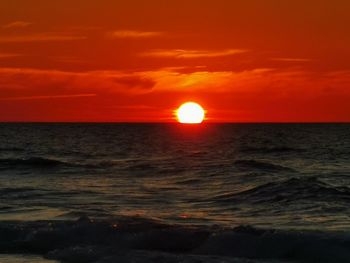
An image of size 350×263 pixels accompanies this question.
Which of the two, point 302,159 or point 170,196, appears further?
point 302,159

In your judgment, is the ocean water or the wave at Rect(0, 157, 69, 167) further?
the wave at Rect(0, 157, 69, 167)

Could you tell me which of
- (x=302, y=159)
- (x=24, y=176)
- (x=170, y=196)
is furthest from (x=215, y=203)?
(x=302, y=159)

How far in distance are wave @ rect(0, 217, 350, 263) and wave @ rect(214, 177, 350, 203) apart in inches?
264

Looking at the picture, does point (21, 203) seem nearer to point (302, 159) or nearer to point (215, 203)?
point (215, 203)


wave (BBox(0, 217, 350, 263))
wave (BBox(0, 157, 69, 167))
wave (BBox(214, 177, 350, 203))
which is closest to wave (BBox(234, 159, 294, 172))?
wave (BBox(214, 177, 350, 203))

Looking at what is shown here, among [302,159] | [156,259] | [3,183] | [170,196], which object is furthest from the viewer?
[302,159]

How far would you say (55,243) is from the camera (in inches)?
648

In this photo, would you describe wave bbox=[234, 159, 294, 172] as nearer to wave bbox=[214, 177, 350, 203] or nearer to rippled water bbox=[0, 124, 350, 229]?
rippled water bbox=[0, 124, 350, 229]

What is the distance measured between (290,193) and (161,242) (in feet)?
32.7

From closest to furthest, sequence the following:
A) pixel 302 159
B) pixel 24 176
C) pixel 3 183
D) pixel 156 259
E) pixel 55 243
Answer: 1. pixel 156 259
2. pixel 55 243
3. pixel 3 183
4. pixel 24 176
5. pixel 302 159

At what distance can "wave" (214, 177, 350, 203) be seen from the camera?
78.6ft

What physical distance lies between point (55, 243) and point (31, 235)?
2.66 ft

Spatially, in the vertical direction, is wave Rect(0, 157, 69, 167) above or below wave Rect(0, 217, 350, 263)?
above

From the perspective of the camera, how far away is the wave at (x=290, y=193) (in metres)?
24.0
